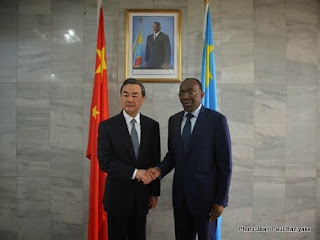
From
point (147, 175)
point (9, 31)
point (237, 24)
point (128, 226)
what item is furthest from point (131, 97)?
point (9, 31)

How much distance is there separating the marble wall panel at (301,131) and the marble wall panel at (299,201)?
0.34ft

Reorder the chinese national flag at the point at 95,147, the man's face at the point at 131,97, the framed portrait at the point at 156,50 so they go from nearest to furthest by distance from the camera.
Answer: the man's face at the point at 131,97 → the chinese national flag at the point at 95,147 → the framed portrait at the point at 156,50

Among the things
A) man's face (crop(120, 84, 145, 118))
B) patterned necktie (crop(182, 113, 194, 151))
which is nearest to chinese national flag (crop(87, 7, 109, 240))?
man's face (crop(120, 84, 145, 118))

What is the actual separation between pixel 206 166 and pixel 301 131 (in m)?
1.67

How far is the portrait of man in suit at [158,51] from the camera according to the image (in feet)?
8.84

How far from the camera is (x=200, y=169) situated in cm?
171

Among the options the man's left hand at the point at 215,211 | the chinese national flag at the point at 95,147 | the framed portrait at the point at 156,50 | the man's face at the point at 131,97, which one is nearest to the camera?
the man's left hand at the point at 215,211

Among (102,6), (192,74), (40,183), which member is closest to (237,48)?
(192,74)

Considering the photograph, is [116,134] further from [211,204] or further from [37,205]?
[37,205]

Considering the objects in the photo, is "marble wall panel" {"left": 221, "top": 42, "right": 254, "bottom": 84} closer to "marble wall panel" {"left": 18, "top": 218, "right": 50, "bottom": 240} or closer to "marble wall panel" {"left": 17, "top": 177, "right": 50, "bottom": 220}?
"marble wall panel" {"left": 17, "top": 177, "right": 50, "bottom": 220}

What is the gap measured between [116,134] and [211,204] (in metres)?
0.86

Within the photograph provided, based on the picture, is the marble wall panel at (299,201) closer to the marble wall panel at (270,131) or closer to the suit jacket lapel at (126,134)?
the marble wall panel at (270,131)

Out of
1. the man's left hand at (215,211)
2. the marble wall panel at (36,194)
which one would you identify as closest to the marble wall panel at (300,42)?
the man's left hand at (215,211)

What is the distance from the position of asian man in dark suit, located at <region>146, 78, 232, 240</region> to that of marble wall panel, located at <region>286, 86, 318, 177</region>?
1435mm
